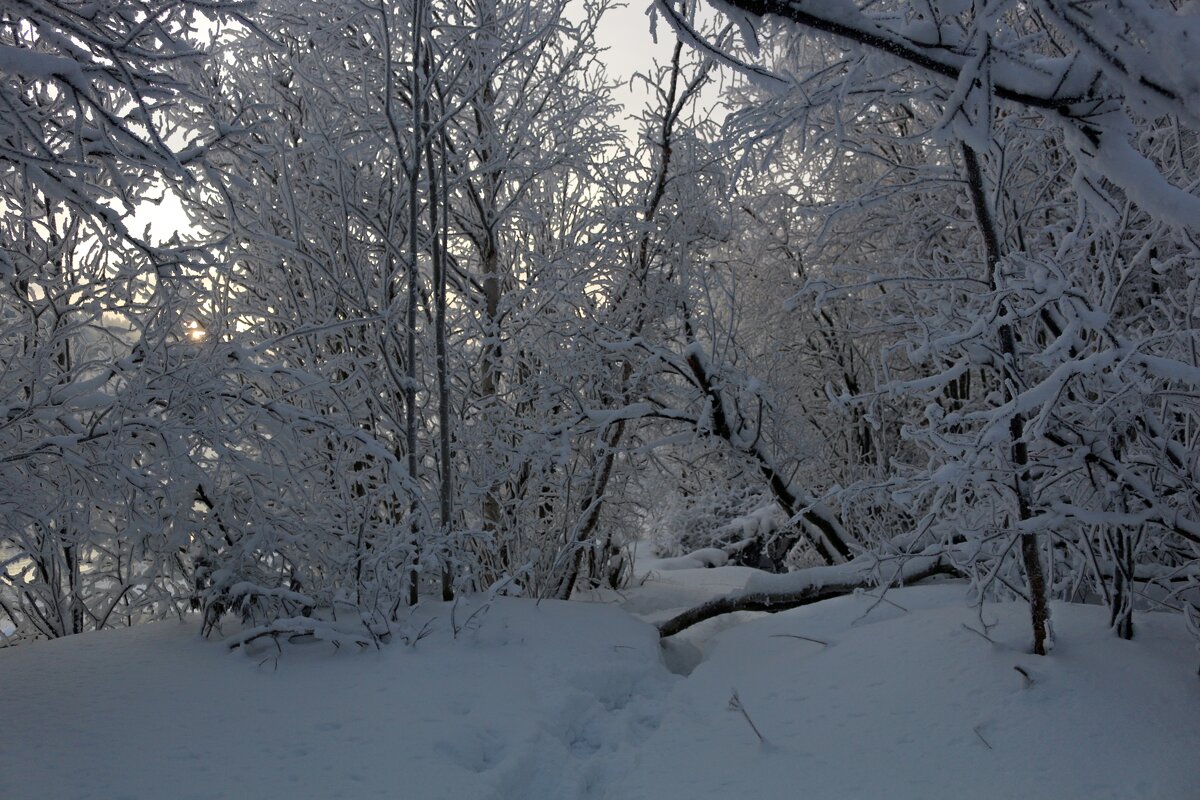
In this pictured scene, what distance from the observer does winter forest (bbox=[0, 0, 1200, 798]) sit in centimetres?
288

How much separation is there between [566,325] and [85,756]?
180 inches

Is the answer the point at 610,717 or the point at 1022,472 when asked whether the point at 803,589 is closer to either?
the point at 610,717

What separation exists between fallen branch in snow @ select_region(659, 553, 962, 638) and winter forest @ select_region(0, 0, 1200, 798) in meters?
0.04

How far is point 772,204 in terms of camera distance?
9.06 m

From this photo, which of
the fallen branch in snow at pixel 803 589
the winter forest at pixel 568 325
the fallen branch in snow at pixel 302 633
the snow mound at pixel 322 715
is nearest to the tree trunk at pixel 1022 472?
the winter forest at pixel 568 325

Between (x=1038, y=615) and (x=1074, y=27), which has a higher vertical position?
(x=1074, y=27)

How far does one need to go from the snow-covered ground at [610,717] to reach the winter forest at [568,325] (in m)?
0.09

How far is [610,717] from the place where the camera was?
4023 mm

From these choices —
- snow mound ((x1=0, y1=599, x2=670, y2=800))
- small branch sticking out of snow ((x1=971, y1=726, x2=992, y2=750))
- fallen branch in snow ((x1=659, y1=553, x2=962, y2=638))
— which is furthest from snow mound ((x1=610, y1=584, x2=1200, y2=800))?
fallen branch in snow ((x1=659, y1=553, x2=962, y2=638))

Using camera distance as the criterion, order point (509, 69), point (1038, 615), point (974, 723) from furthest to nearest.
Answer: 1. point (509, 69)
2. point (1038, 615)
3. point (974, 723)

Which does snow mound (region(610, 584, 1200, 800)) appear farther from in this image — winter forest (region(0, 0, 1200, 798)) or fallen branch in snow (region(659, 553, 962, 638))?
fallen branch in snow (region(659, 553, 962, 638))

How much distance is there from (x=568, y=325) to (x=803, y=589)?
108 inches

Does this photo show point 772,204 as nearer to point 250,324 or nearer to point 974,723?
point 250,324

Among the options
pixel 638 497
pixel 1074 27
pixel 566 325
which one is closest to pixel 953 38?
pixel 1074 27
